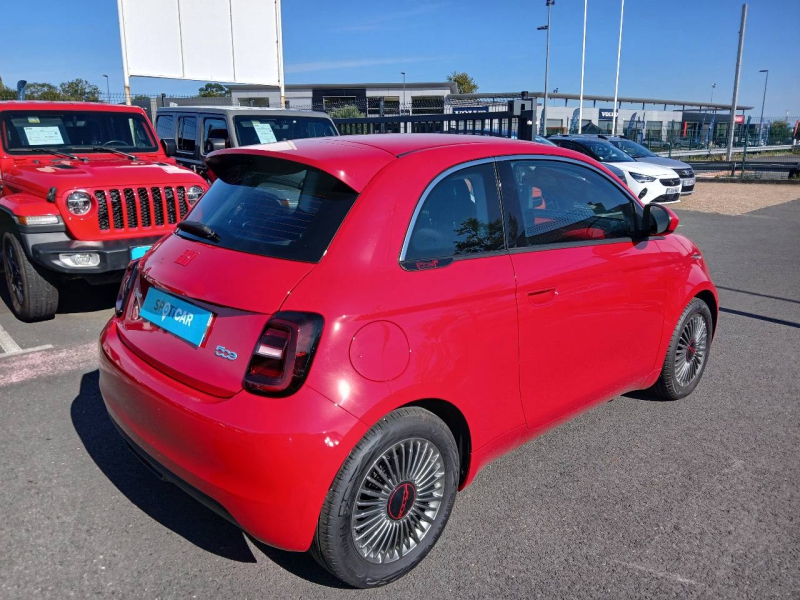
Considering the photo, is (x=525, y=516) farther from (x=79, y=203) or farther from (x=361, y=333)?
(x=79, y=203)

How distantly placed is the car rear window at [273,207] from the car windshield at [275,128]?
5984 millimetres

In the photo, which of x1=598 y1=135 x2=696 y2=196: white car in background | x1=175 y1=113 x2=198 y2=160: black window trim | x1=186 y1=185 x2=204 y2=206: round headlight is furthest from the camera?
x1=598 y1=135 x2=696 y2=196: white car in background

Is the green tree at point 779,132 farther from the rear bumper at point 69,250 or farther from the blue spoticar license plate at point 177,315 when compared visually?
the blue spoticar license plate at point 177,315

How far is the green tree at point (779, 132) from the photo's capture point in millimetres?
36094

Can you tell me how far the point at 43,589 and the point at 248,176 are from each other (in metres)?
1.93

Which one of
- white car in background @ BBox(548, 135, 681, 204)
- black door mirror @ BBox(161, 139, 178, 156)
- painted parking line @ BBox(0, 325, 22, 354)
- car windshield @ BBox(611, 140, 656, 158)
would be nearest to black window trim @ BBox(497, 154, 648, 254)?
painted parking line @ BBox(0, 325, 22, 354)

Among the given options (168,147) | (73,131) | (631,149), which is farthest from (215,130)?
(631,149)

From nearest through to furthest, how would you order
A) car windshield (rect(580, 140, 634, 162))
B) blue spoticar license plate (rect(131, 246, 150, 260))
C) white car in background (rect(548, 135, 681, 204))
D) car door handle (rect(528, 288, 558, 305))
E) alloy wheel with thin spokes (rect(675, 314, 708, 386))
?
car door handle (rect(528, 288, 558, 305)) < alloy wheel with thin spokes (rect(675, 314, 708, 386)) < blue spoticar license plate (rect(131, 246, 150, 260)) < white car in background (rect(548, 135, 681, 204)) < car windshield (rect(580, 140, 634, 162))

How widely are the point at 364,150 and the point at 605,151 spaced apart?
598 inches

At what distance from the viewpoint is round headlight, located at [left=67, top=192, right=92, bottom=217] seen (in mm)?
5598

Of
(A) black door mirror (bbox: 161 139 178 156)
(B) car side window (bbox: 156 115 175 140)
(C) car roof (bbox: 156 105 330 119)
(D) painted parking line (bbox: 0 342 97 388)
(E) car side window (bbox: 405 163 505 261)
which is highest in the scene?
(C) car roof (bbox: 156 105 330 119)

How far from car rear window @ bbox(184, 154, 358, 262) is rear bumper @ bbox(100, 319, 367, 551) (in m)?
0.61

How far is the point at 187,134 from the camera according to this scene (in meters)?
9.88

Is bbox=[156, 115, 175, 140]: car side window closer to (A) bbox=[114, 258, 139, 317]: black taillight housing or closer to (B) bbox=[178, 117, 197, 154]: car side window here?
(B) bbox=[178, 117, 197, 154]: car side window
